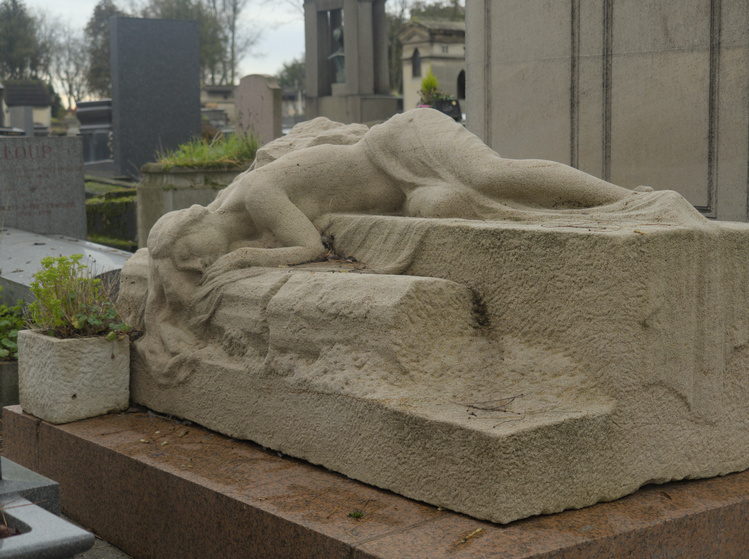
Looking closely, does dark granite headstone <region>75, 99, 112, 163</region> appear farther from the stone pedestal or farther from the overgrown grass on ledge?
the stone pedestal

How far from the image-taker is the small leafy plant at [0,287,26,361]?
18.3ft

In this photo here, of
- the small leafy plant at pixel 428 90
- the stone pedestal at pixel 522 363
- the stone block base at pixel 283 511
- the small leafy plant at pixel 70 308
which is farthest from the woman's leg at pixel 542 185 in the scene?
the small leafy plant at pixel 428 90

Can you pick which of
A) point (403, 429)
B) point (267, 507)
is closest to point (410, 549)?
point (403, 429)

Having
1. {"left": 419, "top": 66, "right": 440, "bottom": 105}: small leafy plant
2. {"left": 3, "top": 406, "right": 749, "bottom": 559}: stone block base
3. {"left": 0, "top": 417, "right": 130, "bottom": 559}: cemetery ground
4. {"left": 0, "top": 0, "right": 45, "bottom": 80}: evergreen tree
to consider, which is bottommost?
{"left": 0, "top": 417, "right": 130, "bottom": 559}: cemetery ground

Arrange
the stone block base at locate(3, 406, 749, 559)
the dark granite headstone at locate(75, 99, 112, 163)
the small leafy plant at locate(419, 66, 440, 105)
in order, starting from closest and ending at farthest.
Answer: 1. the stone block base at locate(3, 406, 749, 559)
2. the small leafy plant at locate(419, 66, 440, 105)
3. the dark granite headstone at locate(75, 99, 112, 163)

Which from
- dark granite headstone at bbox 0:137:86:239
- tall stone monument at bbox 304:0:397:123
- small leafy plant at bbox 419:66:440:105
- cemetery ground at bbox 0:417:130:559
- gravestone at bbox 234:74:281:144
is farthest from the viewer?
tall stone monument at bbox 304:0:397:123

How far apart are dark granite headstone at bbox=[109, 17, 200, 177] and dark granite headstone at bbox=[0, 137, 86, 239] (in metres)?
4.37

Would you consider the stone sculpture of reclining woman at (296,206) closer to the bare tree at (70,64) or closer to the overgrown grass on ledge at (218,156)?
the overgrown grass on ledge at (218,156)

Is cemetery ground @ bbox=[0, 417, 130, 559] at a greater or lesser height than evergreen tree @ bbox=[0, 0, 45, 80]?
lesser

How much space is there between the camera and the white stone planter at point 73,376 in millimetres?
4043

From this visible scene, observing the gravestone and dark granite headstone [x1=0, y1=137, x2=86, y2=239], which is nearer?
dark granite headstone [x1=0, y1=137, x2=86, y2=239]

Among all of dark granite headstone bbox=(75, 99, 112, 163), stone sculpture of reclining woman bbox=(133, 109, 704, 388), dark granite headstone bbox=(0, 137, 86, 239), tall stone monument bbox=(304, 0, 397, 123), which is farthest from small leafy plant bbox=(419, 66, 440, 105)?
stone sculpture of reclining woman bbox=(133, 109, 704, 388)

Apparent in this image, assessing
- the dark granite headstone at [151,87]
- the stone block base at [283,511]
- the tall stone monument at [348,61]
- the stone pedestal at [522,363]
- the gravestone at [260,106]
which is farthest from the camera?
the tall stone monument at [348,61]

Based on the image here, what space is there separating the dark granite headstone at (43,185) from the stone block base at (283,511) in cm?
491
